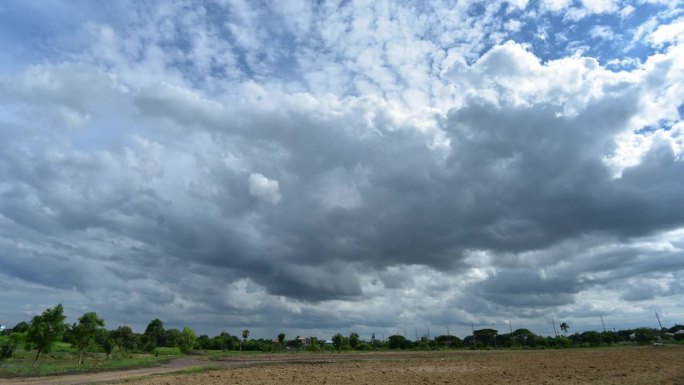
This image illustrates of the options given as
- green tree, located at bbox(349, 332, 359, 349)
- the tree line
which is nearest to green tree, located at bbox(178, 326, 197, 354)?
the tree line

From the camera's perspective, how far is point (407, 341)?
467 feet

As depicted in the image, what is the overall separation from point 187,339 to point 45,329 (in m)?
71.0

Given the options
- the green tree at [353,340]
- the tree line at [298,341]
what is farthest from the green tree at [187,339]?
the green tree at [353,340]

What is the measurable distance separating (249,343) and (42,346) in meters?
94.6

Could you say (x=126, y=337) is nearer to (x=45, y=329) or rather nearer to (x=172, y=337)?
(x=172, y=337)

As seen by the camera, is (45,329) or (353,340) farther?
(353,340)

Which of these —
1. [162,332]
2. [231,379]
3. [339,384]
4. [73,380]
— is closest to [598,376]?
[339,384]

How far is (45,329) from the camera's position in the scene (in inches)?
1955

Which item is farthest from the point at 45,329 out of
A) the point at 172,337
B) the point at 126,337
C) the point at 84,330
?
the point at 172,337

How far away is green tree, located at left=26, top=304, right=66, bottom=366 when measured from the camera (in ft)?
162

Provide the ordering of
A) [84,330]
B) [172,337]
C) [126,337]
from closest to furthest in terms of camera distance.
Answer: [84,330] < [126,337] < [172,337]

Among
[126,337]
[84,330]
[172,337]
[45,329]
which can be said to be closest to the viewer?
[45,329]

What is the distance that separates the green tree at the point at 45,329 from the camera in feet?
162

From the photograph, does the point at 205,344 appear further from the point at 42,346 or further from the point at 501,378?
the point at 501,378
